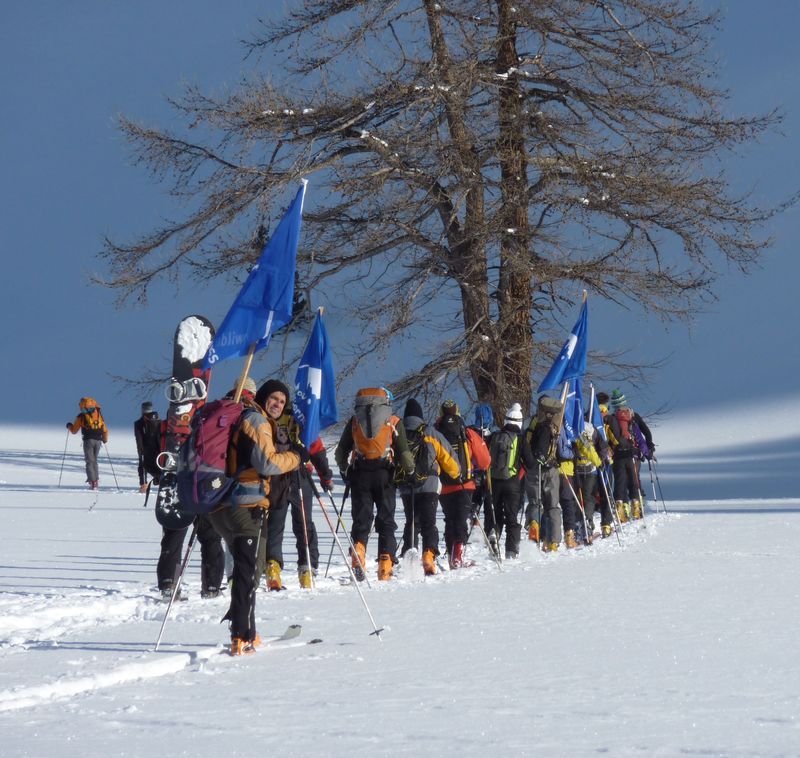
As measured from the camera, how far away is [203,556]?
9.94 m

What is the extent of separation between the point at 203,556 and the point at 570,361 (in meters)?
7.35

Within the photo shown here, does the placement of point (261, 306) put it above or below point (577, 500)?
above

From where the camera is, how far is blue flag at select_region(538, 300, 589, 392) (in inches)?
618

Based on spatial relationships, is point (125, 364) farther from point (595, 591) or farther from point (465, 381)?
point (595, 591)

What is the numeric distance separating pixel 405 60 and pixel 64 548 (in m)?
10.2

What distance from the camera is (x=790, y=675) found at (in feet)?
18.9

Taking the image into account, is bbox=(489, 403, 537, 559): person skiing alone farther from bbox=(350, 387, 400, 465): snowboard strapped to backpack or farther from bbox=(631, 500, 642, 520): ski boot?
bbox=(631, 500, 642, 520): ski boot

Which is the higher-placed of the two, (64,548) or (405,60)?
(405,60)

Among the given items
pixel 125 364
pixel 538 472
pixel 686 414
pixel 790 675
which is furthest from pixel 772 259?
pixel 790 675

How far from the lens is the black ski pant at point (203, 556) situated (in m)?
9.66

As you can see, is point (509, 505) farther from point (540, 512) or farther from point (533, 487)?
point (540, 512)

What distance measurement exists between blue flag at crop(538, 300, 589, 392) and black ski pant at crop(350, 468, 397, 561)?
15.4 feet

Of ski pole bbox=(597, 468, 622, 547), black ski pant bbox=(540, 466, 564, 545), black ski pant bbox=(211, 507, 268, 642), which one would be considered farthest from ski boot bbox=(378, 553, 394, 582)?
ski pole bbox=(597, 468, 622, 547)

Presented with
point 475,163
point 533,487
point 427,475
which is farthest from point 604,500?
point 475,163
